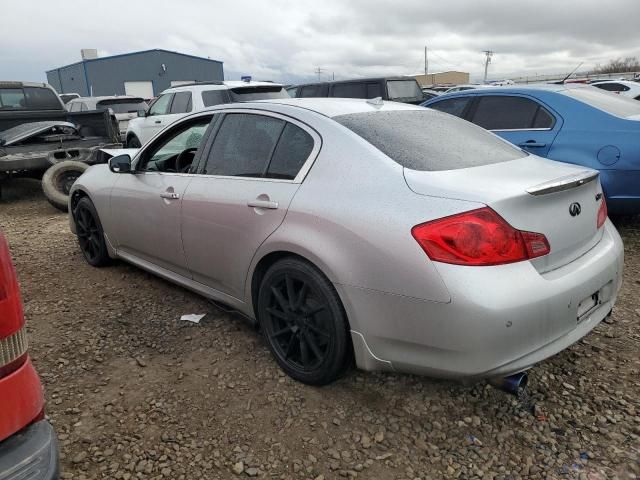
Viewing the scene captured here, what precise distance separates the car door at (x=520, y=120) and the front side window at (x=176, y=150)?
3.22 metres

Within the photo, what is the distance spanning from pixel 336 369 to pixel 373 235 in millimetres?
754

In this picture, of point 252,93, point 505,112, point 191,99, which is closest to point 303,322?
point 505,112

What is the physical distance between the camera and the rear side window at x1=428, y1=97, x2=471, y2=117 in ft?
18.8

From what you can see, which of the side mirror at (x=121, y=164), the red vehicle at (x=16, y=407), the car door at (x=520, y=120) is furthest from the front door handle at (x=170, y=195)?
the car door at (x=520, y=120)

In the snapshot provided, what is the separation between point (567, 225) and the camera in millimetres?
2242

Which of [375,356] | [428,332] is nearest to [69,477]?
[375,356]

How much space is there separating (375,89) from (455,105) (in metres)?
4.91

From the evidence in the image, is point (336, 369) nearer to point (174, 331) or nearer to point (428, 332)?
point (428, 332)

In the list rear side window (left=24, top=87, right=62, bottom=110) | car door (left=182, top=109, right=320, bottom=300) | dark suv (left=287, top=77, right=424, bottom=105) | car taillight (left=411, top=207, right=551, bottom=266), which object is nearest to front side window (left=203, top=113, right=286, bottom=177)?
car door (left=182, top=109, right=320, bottom=300)

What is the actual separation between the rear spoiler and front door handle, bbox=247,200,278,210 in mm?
1246

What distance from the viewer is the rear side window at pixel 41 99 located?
8.28 meters

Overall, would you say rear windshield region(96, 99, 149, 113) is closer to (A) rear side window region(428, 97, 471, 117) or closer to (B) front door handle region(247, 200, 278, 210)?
(A) rear side window region(428, 97, 471, 117)

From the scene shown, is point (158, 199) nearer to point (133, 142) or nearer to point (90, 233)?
point (90, 233)

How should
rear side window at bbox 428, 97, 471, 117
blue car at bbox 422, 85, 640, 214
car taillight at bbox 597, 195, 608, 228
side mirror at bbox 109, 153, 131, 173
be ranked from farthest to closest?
1. rear side window at bbox 428, 97, 471, 117
2. blue car at bbox 422, 85, 640, 214
3. side mirror at bbox 109, 153, 131, 173
4. car taillight at bbox 597, 195, 608, 228
